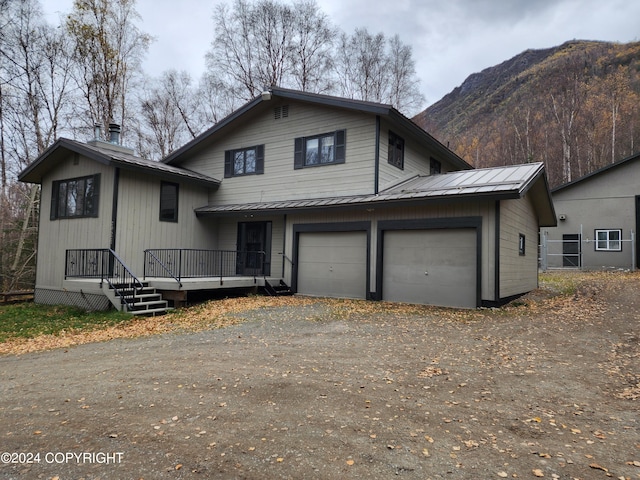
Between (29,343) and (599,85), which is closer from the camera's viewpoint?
(29,343)

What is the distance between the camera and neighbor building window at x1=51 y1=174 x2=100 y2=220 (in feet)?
41.9

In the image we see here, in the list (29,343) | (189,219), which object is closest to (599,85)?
(189,219)

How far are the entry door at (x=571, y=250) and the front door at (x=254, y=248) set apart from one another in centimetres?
1793

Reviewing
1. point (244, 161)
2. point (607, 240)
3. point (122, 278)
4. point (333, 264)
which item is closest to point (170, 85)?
point (244, 161)

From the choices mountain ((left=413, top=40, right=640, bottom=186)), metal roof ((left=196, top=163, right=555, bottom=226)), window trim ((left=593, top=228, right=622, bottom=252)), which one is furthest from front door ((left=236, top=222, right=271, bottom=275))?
window trim ((left=593, top=228, right=622, bottom=252))

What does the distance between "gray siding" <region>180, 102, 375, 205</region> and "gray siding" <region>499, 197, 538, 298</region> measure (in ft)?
13.4

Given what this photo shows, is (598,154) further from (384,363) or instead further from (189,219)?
(384,363)

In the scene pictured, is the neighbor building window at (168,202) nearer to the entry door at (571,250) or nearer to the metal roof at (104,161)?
the metal roof at (104,161)

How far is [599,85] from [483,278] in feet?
136

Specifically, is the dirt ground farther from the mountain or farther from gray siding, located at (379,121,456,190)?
the mountain

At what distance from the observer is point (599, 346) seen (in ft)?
21.1

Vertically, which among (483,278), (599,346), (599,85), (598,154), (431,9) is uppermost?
(431,9)

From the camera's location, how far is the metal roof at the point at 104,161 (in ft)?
39.1

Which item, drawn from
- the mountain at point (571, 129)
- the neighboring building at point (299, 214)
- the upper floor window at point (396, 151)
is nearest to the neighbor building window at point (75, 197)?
the neighboring building at point (299, 214)
